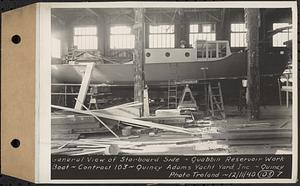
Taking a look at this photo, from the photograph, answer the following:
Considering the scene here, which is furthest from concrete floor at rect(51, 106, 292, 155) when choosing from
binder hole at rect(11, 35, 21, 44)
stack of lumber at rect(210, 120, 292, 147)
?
binder hole at rect(11, 35, 21, 44)

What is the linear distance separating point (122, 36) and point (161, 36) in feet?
0.26

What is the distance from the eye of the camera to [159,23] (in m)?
0.74

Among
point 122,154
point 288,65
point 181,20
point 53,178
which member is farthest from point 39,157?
point 288,65

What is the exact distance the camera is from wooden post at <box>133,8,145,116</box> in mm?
734

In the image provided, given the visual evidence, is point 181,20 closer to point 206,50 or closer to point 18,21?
point 206,50

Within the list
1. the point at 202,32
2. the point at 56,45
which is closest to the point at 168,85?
the point at 202,32

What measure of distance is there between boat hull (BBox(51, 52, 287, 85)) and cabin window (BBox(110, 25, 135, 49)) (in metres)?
0.04

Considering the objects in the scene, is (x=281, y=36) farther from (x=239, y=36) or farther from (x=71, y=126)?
(x=71, y=126)

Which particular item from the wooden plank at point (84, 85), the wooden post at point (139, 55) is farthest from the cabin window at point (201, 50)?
the wooden plank at point (84, 85)

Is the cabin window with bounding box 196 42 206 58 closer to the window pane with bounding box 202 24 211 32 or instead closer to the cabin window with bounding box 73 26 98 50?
the window pane with bounding box 202 24 211 32

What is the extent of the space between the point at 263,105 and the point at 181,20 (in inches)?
9.4

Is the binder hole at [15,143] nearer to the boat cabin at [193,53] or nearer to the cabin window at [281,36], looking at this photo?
the boat cabin at [193,53]

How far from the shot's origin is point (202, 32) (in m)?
0.73
